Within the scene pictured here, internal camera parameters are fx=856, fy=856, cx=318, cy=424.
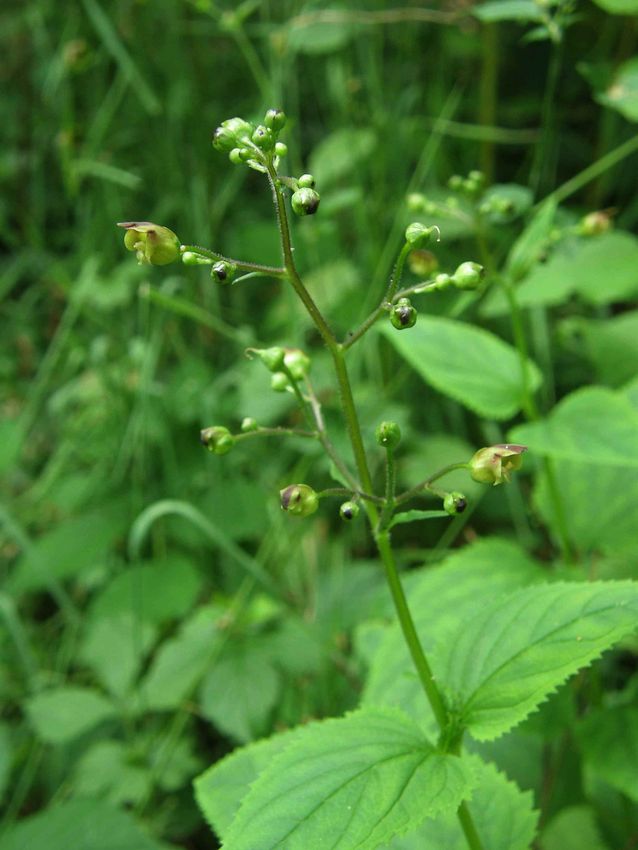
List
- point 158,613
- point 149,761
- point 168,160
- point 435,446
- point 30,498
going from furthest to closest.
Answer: point 168,160, point 30,498, point 435,446, point 158,613, point 149,761

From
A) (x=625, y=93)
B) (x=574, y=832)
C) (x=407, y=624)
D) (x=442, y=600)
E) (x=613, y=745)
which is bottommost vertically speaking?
(x=574, y=832)

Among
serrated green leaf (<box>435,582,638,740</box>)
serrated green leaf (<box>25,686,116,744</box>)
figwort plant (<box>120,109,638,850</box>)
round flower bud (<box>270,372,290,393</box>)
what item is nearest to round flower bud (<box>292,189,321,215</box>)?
figwort plant (<box>120,109,638,850</box>)

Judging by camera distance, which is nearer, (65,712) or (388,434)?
(388,434)

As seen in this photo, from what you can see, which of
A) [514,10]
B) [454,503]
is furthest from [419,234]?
[514,10]

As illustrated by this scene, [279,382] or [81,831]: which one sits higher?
[279,382]

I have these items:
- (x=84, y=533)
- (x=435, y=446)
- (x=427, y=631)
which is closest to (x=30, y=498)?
Answer: (x=84, y=533)

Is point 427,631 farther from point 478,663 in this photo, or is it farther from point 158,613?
point 158,613

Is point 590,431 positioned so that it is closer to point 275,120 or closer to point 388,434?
point 388,434
